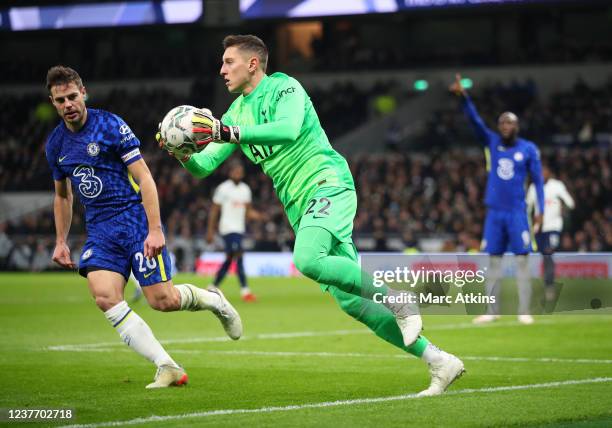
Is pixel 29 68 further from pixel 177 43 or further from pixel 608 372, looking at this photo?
pixel 608 372

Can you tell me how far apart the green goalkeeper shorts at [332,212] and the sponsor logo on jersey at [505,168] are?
7236 mm

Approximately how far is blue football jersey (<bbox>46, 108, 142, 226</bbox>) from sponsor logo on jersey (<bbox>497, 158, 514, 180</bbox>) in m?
7.36

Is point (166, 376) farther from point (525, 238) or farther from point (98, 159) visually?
point (525, 238)

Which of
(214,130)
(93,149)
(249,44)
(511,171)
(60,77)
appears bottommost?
(511,171)

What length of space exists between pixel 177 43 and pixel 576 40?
1808cm

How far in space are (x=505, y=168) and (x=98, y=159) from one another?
7612 millimetres

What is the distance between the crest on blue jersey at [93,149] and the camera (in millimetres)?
8117

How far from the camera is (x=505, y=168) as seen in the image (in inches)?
569

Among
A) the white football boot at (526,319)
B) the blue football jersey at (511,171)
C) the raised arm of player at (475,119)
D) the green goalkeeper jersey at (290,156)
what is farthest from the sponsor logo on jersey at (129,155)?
the white football boot at (526,319)

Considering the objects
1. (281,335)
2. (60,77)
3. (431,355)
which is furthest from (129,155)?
(281,335)

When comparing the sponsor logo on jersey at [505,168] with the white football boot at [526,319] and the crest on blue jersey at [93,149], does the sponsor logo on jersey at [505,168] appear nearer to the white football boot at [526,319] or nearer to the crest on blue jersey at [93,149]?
the white football boot at [526,319]

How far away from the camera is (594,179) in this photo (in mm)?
30375

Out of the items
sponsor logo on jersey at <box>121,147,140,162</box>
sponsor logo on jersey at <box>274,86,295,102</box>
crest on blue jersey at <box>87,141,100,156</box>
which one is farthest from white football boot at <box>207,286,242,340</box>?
sponsor logo on jersey at <box>274,86,295,102</box>

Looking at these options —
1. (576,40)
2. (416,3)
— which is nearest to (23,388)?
(416,3)
